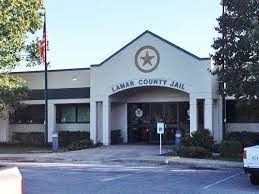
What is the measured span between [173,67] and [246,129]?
532 cm

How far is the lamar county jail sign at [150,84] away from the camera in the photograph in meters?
30.0

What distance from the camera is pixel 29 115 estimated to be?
36.7 metres

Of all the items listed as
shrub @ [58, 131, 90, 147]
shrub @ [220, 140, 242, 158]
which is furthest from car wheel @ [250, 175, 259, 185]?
shrub @ [58, 131, 90, 147]

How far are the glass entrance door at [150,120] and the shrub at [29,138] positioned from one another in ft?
18.8

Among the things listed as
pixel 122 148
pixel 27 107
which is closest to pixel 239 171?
pixel 122 148

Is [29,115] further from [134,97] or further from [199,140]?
[199,140]

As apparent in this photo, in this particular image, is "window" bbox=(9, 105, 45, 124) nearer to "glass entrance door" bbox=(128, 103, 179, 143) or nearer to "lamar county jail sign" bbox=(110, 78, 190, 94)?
"glass entrance door" bbox=(128, 103, 179, 143)

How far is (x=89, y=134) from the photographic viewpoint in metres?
33.4

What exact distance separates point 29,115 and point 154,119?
8.76 meters

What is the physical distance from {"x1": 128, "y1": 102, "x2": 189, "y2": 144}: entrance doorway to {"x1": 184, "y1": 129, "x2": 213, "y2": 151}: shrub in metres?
4.24

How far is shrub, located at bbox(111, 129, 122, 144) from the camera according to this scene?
3284cm

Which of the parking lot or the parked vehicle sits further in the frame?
the parking lot

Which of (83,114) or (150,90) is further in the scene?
(83,114)

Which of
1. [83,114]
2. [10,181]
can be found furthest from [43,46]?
[10,181]
